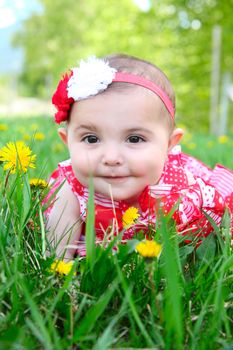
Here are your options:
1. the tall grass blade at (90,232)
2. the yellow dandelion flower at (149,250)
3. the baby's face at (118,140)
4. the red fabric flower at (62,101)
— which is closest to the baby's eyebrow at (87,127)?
the baby's face at (118,140)

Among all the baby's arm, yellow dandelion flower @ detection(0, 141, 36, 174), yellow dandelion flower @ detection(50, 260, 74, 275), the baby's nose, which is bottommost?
yellow dandelion flower @ detection(50, 260, 74, 275)

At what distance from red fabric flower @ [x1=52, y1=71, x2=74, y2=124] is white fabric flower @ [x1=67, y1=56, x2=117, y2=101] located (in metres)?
0.02

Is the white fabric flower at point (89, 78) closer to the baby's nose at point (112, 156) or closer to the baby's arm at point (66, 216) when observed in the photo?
the baby's nose at point (112, 156)

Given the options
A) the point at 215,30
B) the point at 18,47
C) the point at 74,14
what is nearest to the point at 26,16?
the point at 18,47

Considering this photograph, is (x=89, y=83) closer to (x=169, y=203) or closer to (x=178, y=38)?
(x=169, y=203)

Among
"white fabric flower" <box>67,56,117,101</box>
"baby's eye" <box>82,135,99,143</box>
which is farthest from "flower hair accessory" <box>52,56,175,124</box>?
"baby's eye" <box>82,135,99,143</box>

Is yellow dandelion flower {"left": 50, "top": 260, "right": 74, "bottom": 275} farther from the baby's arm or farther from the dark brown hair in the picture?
the dark brown hair

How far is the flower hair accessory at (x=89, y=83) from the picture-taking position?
5.91 feet

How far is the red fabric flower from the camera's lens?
6.18 feet

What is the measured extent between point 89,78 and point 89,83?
28 millimetres

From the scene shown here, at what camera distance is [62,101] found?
1.89 metres

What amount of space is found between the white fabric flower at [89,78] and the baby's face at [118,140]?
29 millimetres

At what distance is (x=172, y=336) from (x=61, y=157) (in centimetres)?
235

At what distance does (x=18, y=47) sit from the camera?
35625 millimetres
